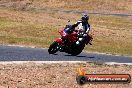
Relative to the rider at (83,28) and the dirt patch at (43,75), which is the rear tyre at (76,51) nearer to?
the rider at (83,28)

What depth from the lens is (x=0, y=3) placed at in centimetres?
7119

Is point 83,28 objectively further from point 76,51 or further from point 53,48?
point 53,48

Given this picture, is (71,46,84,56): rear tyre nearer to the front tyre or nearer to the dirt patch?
the front tyre

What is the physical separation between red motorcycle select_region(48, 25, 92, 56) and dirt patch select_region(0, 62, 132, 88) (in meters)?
4.01

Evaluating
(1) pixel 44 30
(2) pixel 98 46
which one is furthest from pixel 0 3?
(2) pixel 98 46

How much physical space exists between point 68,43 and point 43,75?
7316 mm

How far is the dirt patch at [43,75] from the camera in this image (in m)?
13.7

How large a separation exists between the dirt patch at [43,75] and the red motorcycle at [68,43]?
4.01 m

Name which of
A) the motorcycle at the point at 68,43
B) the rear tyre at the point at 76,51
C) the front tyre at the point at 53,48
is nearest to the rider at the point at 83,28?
the motorcycle at the point at 68,43

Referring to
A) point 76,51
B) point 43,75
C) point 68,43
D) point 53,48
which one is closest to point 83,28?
point 68,43

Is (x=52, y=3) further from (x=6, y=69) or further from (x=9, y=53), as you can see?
(x=6, y=69)

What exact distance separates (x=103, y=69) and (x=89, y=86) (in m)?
Answer: 3.59

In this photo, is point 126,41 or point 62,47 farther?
point 126,41

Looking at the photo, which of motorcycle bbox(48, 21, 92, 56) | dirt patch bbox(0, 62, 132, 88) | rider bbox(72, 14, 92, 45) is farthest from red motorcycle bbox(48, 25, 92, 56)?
dirt patch bbox(0, 62, 132, 88)
